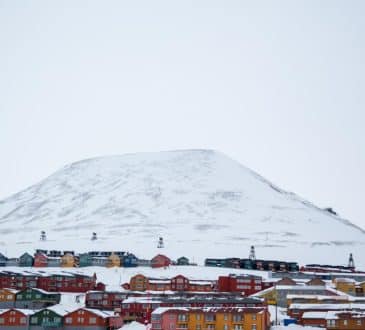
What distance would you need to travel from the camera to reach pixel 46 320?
5209 centimetres

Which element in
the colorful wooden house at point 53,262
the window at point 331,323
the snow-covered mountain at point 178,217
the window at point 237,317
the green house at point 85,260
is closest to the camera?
the window at point 331,323

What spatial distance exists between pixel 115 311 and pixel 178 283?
13376mm

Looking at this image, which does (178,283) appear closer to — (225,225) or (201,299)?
(201,299)

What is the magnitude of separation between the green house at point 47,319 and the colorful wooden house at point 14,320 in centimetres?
53

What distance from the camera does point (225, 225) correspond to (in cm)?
14325

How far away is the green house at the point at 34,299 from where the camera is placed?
60031mm

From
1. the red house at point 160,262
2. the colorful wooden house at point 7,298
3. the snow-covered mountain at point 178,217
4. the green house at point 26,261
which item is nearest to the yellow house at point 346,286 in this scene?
the red house at point 160,262

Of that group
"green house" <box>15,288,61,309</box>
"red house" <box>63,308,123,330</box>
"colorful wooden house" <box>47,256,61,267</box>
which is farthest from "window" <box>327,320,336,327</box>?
"colorful wooden house" <box>47,256,61,267</box>

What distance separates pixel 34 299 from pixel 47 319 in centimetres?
901

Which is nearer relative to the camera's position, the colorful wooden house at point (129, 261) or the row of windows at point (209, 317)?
the row of windows at point (209, 317)

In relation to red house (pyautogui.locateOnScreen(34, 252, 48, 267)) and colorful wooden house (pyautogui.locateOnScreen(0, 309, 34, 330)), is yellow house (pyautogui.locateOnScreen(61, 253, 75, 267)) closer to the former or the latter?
red house (pyautogui.locateOnScreen(34, 252, 48, 267))

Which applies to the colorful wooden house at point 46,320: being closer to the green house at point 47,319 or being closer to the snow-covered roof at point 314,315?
the green house at point 47,319

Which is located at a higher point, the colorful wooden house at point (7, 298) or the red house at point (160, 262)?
the red house at point (160, 262)

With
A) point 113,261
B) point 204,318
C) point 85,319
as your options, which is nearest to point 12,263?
point 113,261
